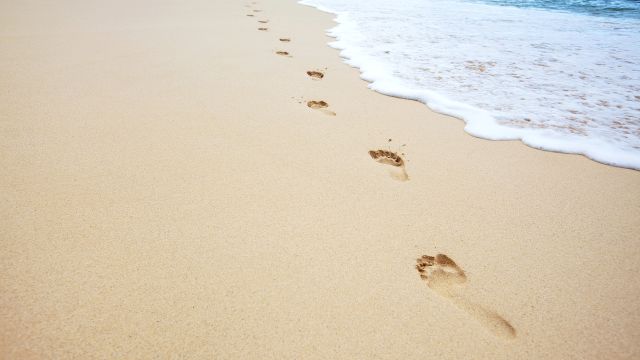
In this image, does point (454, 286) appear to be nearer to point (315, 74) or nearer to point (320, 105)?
point (320, 105)

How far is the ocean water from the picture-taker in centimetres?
220

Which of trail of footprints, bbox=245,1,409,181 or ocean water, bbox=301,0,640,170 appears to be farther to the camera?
ocean water, bbox=301,0,640,170

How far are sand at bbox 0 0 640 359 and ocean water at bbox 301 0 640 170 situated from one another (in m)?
0.28

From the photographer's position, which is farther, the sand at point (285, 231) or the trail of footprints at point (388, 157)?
the trail of footprints at point (388, 157)

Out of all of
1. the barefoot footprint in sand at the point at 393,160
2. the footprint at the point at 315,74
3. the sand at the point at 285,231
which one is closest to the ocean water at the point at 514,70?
the sand at the point at 285,231

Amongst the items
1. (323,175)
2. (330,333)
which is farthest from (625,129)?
(330,333)

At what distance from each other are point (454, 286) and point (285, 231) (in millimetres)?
646

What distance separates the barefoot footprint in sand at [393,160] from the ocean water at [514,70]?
66 centimetres

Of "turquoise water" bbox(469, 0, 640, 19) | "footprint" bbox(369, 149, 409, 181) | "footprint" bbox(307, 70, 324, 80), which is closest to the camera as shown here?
"footprint" bbox(369, 149, 409, 181)

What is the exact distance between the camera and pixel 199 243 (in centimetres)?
120

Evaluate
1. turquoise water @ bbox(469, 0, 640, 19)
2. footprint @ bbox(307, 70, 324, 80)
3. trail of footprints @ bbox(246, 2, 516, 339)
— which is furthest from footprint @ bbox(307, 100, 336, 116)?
turquoise water @ bbox(469, 0, 640, 19)

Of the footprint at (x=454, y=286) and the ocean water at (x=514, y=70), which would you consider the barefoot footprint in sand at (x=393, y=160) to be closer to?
the footprint at (x=454, y=286)

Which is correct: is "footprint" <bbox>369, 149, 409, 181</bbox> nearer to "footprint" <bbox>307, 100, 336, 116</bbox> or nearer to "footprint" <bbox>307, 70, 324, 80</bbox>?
"footprint" <bbox>307, 100, 336, 116</bbox>

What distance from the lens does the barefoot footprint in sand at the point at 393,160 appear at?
5.60 feet
